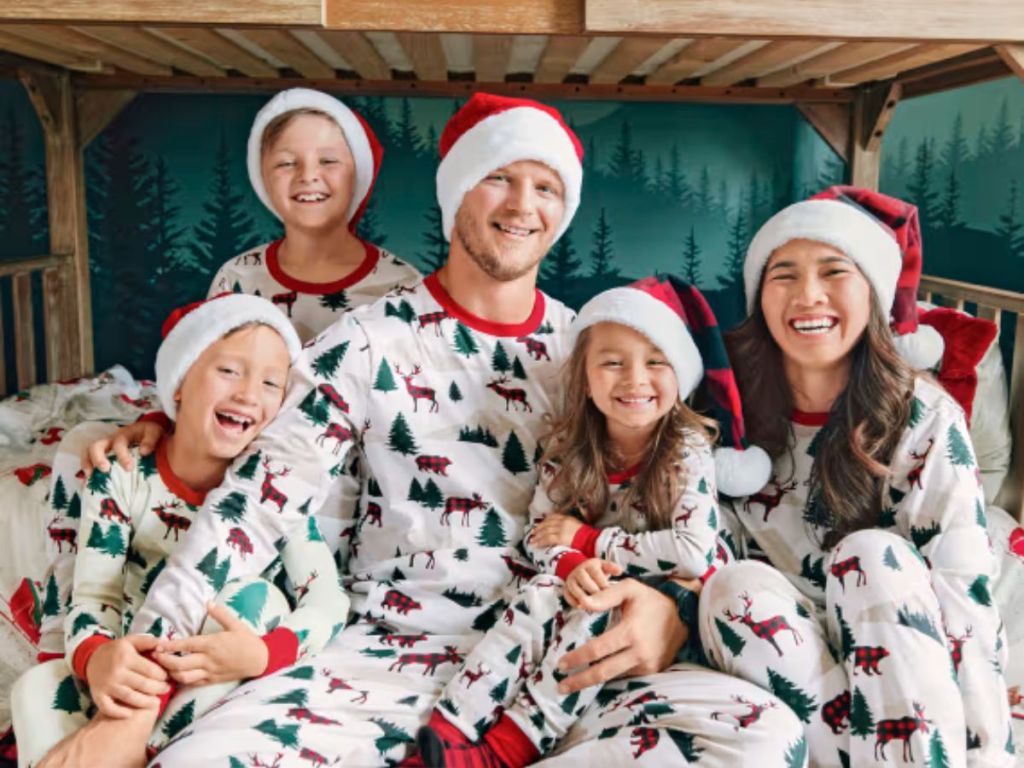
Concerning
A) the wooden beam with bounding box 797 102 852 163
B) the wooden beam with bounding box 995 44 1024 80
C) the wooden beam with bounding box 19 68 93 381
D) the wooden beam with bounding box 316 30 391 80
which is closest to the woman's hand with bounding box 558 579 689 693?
the wooden beam with bounding box 995 44 1024 80

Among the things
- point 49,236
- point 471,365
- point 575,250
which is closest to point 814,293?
point 471,365

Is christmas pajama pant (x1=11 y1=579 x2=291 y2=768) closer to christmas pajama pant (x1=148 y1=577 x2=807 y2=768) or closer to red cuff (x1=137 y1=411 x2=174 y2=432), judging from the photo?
christmas pajama pant (x1=148 y1=577 x2=807 y2=768)

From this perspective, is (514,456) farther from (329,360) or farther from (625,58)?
(625,58)

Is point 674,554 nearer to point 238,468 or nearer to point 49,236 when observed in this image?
point 238,468

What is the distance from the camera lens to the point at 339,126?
211 cm

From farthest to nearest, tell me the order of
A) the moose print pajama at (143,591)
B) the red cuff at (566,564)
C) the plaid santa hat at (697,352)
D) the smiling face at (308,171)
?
the smiling face at (308,171) < the plaid santa hat at (697,352) < the red cuff at (566,564) < the moose print pajama at (143,591)

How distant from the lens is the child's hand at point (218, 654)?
1363 millimetres

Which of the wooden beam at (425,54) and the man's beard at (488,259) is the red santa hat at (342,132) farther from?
the man's beard at (488,259)

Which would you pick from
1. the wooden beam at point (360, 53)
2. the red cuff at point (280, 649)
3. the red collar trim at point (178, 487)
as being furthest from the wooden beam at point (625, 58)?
the red cuff at point (280, 649)

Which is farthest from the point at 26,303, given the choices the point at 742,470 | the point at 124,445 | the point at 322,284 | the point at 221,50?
the point at 742,470

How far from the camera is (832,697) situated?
1.38 meters

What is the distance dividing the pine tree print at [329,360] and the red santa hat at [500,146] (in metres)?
0.31

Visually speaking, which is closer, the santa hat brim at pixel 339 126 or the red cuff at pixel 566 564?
the red cuff at pixel 566 564

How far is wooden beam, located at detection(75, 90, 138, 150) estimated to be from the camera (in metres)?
3.31
